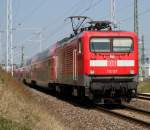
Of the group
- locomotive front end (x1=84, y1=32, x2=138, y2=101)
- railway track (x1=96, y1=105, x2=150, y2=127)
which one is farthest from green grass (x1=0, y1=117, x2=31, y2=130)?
locomotive front end (x1=84, y1=32, x2=138, y2=101)

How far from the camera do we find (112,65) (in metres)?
19.7

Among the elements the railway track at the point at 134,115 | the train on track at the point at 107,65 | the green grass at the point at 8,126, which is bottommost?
the railway track at the point at 134,115

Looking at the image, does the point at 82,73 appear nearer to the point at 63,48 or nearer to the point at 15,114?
the point at 63,48

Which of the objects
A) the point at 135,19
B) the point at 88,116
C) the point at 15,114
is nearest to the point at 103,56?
the point at 88,116

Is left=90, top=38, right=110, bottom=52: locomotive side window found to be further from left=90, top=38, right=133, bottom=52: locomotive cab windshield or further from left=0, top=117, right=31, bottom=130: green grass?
left=0, top=117, right=31, bottom=130: green grass

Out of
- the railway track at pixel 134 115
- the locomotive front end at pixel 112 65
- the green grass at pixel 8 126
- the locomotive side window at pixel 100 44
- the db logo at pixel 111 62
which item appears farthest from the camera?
the locomotive side window at pixel 100 44

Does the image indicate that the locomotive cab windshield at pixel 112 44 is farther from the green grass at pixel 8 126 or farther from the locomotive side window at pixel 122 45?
the green grass at pixel 8 126

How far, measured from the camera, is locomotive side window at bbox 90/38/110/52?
65.0 feet

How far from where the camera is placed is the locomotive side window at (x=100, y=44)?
19817mm

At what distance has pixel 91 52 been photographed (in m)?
19.7

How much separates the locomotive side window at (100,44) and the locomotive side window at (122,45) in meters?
0.28

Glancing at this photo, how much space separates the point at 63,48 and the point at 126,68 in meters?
6.45

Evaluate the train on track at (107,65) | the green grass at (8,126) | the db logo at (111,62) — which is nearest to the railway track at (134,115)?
the train on track at (107,65)

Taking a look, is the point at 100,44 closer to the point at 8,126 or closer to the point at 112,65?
the point at 112,65
